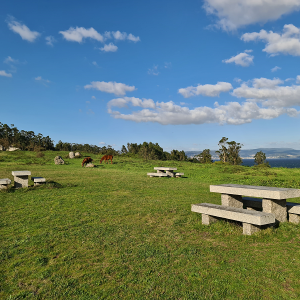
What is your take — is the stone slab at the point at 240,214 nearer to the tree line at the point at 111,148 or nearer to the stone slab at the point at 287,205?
the stone slab at the point at 287,205

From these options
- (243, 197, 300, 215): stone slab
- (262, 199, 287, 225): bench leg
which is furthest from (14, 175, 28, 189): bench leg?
(262, 199, 287, 225): bench leg

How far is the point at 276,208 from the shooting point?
5.77 meters

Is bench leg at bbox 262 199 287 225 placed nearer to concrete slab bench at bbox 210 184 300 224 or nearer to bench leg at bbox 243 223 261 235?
concrete slab bench at bbox 210 184 300 224

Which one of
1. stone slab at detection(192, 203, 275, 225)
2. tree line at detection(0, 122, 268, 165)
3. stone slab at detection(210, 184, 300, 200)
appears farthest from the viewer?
tree line at detection(0, 122, 268, 165)

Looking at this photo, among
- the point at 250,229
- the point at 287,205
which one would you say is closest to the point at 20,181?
the point at 250,229

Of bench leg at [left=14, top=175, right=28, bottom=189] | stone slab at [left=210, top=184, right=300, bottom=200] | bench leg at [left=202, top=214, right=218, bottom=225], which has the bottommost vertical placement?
bench leg at [left=202, top=214, right=218, bottom=225]

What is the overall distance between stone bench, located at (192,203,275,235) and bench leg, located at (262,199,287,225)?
360 millimetres

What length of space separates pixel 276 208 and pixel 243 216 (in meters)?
1.27

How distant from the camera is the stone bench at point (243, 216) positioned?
496 centimetres

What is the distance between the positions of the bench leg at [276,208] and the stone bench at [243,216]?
0.36m

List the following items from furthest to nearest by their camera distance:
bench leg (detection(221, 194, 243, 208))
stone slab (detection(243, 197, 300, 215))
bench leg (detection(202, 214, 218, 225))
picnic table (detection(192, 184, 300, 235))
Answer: bench leg (detection(221, 194, 243, 208))
bench leg (detection(202, 214, 218, 225))
stone slab (detection(243, 197, 300, 215))
picnic table (detection(192, 184, 300, 235))

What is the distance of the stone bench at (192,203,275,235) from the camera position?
4.96m

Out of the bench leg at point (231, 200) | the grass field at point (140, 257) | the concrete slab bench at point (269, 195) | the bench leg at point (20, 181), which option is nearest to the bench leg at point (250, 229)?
the grass field at point (140, 257)

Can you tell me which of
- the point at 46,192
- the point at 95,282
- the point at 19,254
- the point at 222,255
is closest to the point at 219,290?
the point at 222,255
